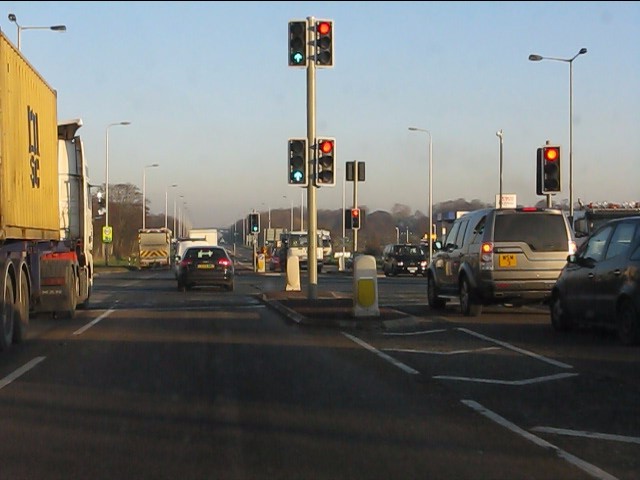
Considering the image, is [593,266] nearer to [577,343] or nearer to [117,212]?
[577,343]

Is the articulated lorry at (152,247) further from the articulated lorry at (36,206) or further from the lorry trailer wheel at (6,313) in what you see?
the lorry trailer wheel at (6,313)

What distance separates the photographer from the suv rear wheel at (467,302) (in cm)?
1912

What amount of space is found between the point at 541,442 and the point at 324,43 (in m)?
13.8

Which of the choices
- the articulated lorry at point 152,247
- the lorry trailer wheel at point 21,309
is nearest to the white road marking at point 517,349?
the lorry trailer wheel at point 21,309

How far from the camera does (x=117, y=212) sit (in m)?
91.3

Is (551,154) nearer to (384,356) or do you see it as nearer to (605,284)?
(605,284)

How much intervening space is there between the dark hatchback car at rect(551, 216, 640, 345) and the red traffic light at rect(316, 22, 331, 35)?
7.44m

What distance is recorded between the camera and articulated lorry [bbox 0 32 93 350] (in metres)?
14.6

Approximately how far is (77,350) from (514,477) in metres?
9.22

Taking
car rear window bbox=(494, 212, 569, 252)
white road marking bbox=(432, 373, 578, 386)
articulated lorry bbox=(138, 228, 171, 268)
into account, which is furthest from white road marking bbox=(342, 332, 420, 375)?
articulated lorry bbox=(138, 228, 171, 268)

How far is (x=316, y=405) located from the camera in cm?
969

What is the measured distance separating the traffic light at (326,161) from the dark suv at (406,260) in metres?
28.6

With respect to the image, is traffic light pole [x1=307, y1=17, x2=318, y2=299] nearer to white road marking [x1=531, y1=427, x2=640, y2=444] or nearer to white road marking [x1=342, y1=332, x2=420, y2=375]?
white road marking [x1=342, y1=332, x2=420, y2=375]

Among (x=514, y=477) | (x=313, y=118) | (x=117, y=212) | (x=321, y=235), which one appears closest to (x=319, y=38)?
(x=313, y=118)
